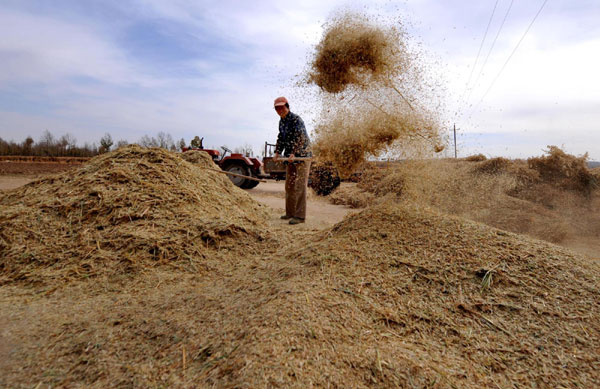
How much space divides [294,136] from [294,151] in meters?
0.21

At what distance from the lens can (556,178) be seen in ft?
19.6

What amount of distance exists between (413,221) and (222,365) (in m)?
1.71

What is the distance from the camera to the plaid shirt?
470 centimetres

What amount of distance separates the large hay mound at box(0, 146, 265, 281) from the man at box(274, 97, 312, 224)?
1.07m

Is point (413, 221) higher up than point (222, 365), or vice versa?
point (413, 221)

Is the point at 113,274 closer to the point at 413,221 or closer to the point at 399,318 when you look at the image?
the point at 399,318

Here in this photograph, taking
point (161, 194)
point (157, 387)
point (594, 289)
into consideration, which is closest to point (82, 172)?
point (161, 194)

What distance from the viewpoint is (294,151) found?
15.5 ft

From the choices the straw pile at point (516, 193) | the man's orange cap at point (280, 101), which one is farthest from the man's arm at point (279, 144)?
the straw pile at point (516, 193)

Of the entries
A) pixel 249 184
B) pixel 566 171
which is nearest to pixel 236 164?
pixel 249 184

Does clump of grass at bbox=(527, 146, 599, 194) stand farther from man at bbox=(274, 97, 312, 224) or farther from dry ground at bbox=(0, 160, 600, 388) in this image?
dry ground at bbox=(0, 160, 600, 388)

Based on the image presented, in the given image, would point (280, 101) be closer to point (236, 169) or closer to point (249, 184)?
point (236, 169)

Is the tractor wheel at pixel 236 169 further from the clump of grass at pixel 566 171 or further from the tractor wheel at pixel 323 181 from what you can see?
the clump of grass at pixel 566 171

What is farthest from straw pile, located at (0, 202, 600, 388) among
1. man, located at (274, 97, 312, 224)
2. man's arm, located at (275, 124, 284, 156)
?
man's arm, located at (275, 124, 284, 156)
